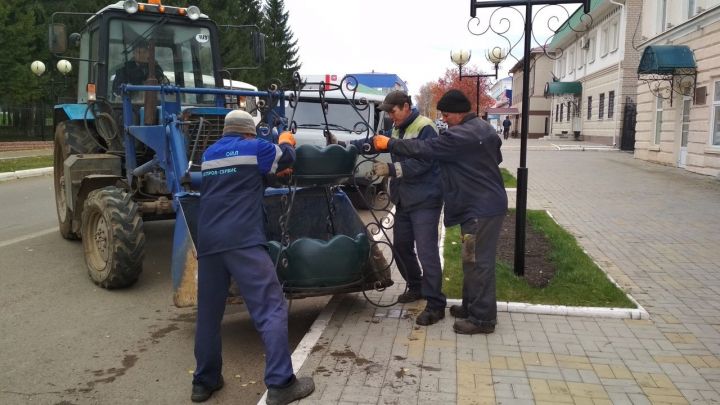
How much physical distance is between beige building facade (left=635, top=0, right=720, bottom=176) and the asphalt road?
46.6 feet

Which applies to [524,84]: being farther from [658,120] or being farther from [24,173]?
[658,120]

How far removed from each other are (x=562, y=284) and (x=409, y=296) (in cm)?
165

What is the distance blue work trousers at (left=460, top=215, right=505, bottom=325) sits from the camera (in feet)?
15.8

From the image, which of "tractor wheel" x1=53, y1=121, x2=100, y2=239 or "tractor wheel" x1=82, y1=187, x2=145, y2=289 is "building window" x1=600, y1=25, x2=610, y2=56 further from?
"tractor wheel" x1=82, y1=187, x2=145, y2=289

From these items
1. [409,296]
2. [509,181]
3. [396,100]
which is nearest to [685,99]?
[509,181]

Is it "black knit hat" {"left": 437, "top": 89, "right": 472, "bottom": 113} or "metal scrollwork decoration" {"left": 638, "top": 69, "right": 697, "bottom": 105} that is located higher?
"metal scrollwork decoration" {"left": 638, "top": 69, "right": 697, "bottom": 105}

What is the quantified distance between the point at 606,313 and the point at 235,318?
3.19 metres

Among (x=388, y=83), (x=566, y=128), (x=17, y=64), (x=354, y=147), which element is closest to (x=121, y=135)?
(x=354, y=147)

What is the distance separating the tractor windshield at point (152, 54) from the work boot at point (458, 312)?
416 centimetres

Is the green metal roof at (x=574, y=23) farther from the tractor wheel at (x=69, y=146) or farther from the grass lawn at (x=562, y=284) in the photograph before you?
the tractor wheel at (x=69, y=146)

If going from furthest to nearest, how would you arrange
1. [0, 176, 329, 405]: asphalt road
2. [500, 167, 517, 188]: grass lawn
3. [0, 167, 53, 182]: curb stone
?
[0, 167, 53, 182]: curb stone, [500, 167, 517, 188]: grass lawn, [0, 176, 329, 405]: asphalt road

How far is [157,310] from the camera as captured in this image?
5.77 metres

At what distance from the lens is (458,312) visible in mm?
5234

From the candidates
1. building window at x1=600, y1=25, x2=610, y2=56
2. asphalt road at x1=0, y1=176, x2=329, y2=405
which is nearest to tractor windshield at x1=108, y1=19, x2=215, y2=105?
asphalt road at x1=0, y1=176, x2=329, y2=405
